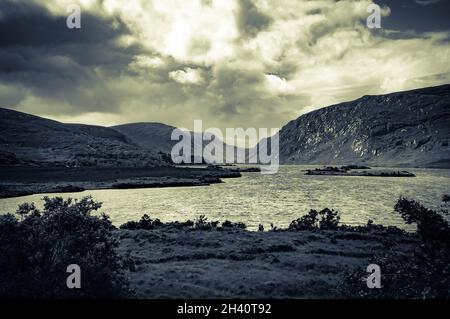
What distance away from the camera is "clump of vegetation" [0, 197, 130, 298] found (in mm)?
13461

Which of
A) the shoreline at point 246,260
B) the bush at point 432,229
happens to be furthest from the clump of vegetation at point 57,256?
the bush at point 432,229

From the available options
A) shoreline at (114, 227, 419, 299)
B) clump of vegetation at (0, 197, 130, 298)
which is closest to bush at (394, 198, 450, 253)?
shoreline at (114, 227, 419, 299)

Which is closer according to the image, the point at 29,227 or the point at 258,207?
the point at 29,227

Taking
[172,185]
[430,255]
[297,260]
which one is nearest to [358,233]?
[297,260]

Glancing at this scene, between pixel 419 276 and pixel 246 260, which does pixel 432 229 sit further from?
pixel 246 260

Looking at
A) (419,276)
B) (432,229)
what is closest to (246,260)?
(419,276)

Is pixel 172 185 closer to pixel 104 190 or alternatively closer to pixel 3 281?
pixel 104 190

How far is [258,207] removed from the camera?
49.8 meters

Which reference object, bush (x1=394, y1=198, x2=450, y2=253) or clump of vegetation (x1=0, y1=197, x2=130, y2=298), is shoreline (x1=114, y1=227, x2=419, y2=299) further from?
clump of vegetation (x1=0, y1=197, x2=130, y2=298)

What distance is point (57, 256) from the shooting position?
1473 centimetres
